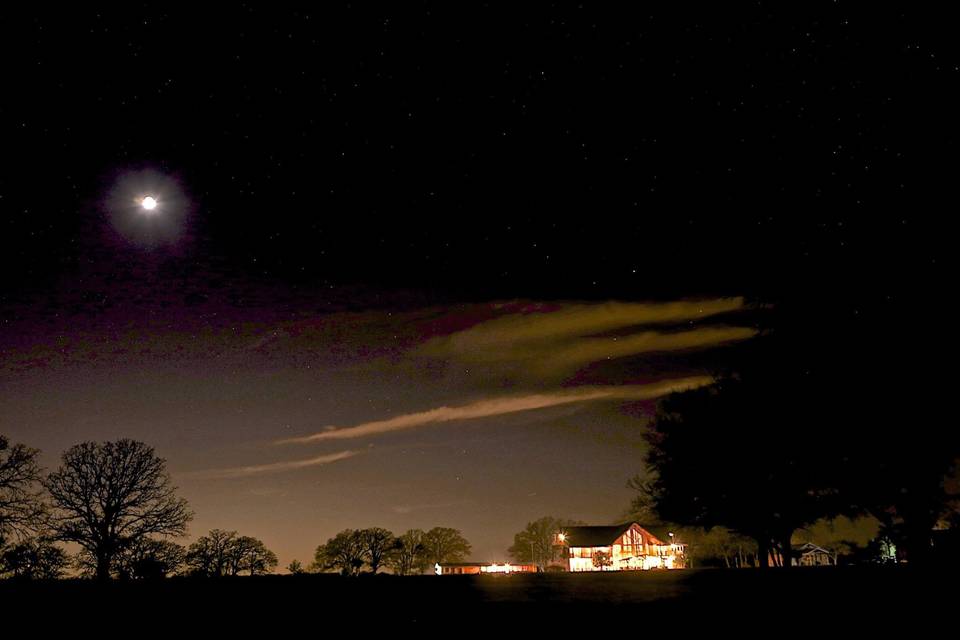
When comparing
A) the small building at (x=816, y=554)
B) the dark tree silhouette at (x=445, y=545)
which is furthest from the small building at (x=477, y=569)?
the small building at (x=816, y=554)

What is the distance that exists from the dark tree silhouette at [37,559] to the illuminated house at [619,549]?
256 feet

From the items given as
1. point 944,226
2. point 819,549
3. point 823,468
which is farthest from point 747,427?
point 819,549

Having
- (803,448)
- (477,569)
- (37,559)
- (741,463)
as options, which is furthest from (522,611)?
(477,569)

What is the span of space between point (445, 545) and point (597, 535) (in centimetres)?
2478

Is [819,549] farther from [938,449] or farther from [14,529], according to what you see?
[14,529]

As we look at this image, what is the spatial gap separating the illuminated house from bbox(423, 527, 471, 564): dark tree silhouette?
675 inches

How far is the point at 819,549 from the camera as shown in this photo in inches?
2343

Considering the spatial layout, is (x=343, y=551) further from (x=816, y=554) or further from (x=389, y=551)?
(x=816, y=554)

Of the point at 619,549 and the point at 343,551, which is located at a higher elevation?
the point at 343,551

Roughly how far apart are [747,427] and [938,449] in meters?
5.25

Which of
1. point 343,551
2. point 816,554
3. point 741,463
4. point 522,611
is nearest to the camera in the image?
point 522,611

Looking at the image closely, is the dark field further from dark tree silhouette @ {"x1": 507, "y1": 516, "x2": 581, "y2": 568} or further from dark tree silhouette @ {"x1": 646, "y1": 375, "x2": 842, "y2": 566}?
dark tree silhouette @ {"x1": 507, "y1": 516, "x2": 581, "y2": 568}

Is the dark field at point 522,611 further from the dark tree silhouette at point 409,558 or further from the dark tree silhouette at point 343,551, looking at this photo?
the dark tree silhouette at point 409,558

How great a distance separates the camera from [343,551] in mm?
43156
